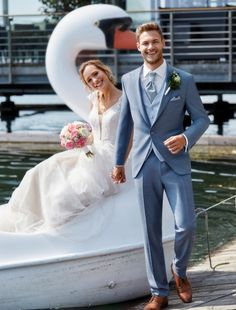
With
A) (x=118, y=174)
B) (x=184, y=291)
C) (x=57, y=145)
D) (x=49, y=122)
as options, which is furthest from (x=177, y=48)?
(x=184, y=291)

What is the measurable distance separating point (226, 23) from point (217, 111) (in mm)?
1930

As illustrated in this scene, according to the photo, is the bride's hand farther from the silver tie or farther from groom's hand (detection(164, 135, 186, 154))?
groom's hand (detection(164, 135, 186, 154))

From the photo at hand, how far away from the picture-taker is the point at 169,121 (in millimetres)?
4926

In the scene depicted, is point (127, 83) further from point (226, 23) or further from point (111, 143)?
point (226, 23)

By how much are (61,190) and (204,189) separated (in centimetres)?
574

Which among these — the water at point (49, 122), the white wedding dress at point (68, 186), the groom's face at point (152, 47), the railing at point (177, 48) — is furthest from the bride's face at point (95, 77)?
the railing at point (177, 48)

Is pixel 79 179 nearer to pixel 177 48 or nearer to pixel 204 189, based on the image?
pixel 204 189

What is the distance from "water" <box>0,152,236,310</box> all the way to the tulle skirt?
2.25 feet

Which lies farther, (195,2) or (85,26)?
(195,2)

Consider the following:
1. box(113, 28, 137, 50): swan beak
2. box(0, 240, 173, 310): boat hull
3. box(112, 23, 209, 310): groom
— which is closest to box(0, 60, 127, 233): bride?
box(0, 240, 173, 310): boat hull

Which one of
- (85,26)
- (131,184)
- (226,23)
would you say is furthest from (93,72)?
(226,23)

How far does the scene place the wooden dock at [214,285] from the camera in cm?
528

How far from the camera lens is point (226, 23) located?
18.4 metres

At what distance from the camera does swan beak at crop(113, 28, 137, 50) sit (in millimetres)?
7560
